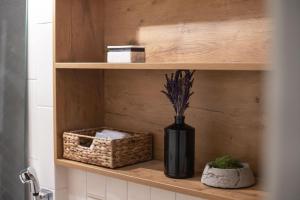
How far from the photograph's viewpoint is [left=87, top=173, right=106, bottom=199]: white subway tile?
162 centimetres

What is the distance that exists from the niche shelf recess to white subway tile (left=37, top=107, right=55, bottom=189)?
88 millimetres

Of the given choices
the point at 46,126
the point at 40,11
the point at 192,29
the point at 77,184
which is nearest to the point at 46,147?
the point at 46,126

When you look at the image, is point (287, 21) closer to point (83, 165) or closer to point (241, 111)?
point (241, 111)

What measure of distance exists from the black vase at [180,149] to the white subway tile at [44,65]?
0.59 metres

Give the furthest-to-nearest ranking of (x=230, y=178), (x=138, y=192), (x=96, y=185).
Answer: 1. (x=96, y=185)
2. (x=138, y=192)
3. (x=230, y=178)

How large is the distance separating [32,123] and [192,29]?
0.81 m

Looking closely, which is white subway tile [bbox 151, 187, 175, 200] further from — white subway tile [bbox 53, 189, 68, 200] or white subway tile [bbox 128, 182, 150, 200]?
white subway tile [bbox 53, 189, 68, 200]

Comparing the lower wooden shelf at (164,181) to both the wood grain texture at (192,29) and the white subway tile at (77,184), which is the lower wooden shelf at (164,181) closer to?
the white subway tile at (77,184)

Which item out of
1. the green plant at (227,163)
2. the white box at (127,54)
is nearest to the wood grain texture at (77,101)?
the white box at (127,54)

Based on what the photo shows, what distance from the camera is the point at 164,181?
4.19 feet

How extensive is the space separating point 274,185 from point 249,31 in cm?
112

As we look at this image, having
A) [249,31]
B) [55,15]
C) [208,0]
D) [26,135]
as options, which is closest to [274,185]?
[249,31]

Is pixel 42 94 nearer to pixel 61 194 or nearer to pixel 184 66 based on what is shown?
pixel 61 194

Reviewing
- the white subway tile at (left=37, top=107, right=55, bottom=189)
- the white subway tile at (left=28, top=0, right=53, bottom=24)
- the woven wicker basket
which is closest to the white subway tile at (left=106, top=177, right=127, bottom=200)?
the woven wicker basket
